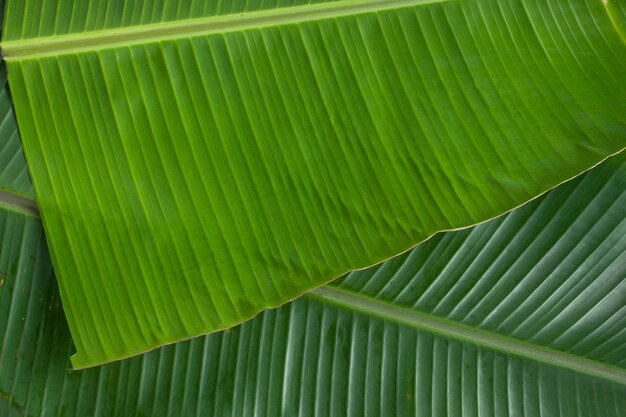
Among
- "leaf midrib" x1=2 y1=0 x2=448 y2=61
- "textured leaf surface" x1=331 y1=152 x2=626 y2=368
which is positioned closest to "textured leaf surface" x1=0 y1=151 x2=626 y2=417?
"textured leaf surface" x1=331 y1=152 x2=626 y2=368

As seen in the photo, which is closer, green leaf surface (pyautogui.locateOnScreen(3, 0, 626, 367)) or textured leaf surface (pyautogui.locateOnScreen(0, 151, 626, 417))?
green leaf surface (pyautogui.locateOnScreen(3, 0, 626, 367))

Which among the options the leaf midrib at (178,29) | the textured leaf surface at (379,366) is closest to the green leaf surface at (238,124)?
the leaf midrib at (178,29)

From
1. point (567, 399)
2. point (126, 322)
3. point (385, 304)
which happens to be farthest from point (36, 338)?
point (567, 399)

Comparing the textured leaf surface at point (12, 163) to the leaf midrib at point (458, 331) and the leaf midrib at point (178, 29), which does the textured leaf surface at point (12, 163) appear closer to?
the leaf midrib at point (178, 29)

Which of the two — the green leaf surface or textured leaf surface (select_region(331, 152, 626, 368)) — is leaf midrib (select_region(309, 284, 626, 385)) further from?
the green leaf surface

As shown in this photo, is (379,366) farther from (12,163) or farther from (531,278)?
(12,163)

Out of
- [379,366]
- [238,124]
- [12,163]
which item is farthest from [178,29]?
[379,366]
